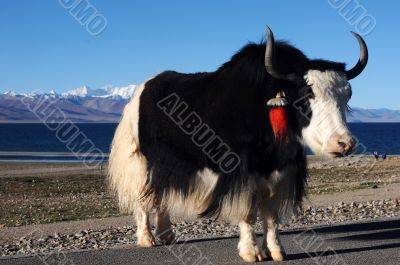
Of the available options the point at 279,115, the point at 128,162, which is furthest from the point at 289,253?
the point at 128,162

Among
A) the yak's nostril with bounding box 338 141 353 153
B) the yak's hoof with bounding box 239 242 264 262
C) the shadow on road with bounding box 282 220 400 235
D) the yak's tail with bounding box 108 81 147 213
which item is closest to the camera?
the yak's nostril with bounding box 338 141 353 153

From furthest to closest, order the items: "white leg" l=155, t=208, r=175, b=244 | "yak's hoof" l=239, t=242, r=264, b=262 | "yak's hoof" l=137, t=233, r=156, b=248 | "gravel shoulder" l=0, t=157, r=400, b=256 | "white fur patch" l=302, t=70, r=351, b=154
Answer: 1. "gravel shoulder" l=0, t=157, r=400, b=256
2. "white leg" l=155, t=208, r=175, b=244
3. "yak's hoof" l=137, t=233, r=156, b=248
4. "yak's hoof" l=239, t=242, r=264, b=262
5. "white fur patch" l=302, t=70, r=351, b=154

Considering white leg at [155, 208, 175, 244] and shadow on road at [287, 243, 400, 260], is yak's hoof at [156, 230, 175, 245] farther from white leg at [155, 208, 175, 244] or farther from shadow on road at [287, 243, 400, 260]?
shadow on road at [287, 243, 400, 260]

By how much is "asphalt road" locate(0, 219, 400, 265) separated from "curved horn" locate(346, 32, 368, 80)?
1.78m

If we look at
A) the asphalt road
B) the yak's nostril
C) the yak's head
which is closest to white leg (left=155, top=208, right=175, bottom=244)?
the asphalt road

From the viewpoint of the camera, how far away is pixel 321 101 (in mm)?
5547

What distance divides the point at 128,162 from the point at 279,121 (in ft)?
6.74

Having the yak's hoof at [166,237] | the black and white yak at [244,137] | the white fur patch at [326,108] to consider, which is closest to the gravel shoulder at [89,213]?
the yak's hoof at [166,237]

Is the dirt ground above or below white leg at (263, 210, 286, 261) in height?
below

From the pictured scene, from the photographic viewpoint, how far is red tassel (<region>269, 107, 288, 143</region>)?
573cm

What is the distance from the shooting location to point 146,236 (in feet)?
23.5

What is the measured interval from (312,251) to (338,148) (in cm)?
178

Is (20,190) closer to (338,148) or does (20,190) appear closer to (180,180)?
(180,180)

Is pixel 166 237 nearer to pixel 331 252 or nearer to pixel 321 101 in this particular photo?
pixel 331 252
